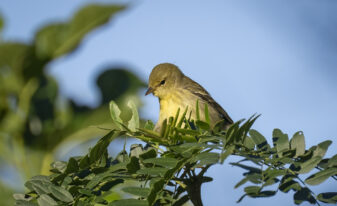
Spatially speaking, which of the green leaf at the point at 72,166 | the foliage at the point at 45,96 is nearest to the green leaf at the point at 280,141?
the green leaf at the point at 72,166

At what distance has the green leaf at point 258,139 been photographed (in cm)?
242

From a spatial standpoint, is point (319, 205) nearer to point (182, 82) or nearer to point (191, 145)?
point (191, 145)

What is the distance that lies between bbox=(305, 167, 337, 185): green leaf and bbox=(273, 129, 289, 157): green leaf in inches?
7.8

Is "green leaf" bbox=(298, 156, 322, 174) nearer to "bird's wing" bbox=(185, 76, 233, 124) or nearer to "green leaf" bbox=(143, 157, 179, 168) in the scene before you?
"green leaf" bbox=(143, 157, 179, 168)

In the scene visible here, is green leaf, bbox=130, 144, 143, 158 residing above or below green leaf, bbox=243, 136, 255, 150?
below

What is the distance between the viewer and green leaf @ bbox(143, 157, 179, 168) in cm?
222

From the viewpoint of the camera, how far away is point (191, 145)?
2.23 m

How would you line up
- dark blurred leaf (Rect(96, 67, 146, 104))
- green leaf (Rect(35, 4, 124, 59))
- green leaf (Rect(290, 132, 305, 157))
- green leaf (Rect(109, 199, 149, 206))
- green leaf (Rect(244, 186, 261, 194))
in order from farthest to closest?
1. dark blurred leaf (Rect(96, 67, 146, 104))
2. green leaf (Rect(35, 4, 124, 59))
3. green leaf (Rect(290, 132, 305, 157))
4. green leaf (Rect(109, 199, 149, 206))
5. green leaf (Rect(244, 186, 261, 194))

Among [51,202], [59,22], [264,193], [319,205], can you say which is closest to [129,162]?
[51,202]

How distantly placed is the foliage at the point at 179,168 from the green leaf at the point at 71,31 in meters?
3.52

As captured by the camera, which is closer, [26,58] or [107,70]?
[26,58]

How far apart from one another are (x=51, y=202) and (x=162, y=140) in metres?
0.61

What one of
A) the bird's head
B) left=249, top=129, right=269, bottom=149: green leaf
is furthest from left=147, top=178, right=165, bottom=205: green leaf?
the bird's head

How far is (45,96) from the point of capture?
6.00 m
